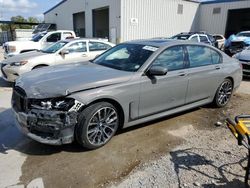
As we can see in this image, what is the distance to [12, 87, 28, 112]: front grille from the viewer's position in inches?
135

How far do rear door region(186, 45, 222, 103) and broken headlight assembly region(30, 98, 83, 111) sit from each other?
2.34 metres

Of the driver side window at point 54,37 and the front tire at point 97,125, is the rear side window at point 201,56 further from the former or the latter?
the driver side window at point 54,37

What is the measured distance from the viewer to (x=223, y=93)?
5570 mm

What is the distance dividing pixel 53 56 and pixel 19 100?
458 cm

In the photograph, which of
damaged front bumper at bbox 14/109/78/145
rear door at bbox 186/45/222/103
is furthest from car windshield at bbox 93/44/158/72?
damaged front bumper at bbox 14/109/78/145

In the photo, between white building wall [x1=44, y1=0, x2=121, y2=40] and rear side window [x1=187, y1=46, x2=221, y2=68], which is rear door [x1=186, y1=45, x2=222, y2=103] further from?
white building wall [x1=44, y1=0, x2=121, y2=40]

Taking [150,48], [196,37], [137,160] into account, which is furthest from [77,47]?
[196,37]

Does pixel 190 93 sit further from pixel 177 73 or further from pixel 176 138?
pixel 176 138

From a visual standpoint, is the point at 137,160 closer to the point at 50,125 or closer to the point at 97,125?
the point at 97,125

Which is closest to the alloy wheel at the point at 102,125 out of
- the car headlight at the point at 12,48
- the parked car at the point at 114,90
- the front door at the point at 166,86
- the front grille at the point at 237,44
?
the parked car at the point at 114,90

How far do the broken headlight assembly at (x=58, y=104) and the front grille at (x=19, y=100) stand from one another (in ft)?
0.72

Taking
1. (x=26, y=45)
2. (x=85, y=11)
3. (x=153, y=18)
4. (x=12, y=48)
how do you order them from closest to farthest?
1. (x=12, y=48)
2. (x=26, y=45)
3. (x=153, y=18)
4. (x=85, y=11)

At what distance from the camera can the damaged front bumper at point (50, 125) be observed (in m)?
3.22

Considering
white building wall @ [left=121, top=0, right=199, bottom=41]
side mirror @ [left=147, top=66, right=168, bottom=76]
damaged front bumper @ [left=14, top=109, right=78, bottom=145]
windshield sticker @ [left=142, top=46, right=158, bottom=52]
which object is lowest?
damaged front bumper @ [left=14, top=109, right=78, bottom=145]
